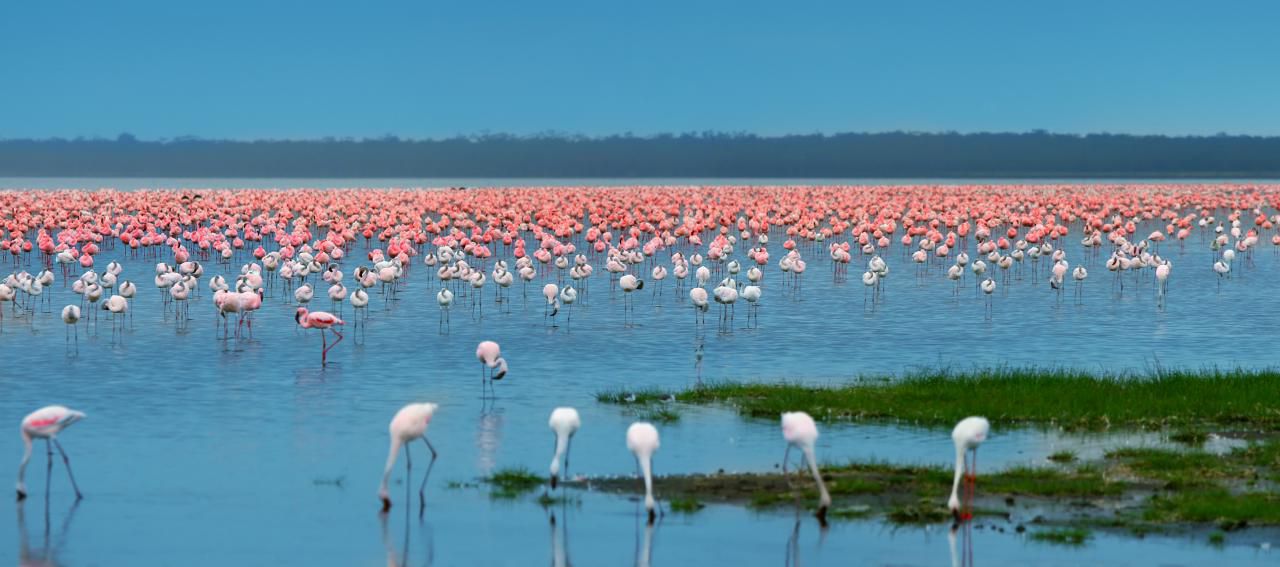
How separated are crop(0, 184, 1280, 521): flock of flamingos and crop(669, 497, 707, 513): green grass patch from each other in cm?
52

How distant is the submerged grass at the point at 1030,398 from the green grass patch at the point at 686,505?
5148 millimetres

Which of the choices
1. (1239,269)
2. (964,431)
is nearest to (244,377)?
(964,431)

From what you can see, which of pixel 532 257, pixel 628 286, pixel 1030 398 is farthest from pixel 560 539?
pixel 532 257

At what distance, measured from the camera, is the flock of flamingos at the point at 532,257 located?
28.2 meters

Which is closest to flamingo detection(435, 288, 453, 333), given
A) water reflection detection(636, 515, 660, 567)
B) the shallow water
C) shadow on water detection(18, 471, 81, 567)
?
the shallow water

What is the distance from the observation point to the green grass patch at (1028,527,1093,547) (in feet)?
43.8

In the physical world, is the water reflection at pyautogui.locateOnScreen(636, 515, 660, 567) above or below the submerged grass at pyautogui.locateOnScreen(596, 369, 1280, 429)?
below

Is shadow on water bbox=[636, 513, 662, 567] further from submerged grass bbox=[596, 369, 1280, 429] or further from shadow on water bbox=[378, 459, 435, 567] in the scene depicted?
submerged grass bbox=[596, 369, 1280, 429]

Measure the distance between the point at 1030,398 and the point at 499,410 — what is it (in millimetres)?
6481

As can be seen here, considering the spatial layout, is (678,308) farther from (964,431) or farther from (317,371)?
(964,431)

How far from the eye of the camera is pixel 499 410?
21047 mm

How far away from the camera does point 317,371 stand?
24.9 meters

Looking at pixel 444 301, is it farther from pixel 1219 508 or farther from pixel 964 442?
pixel 1219 508

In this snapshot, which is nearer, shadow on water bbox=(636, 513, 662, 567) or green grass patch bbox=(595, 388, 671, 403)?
shadow on water bbox=(636, 513, 662, 567)
